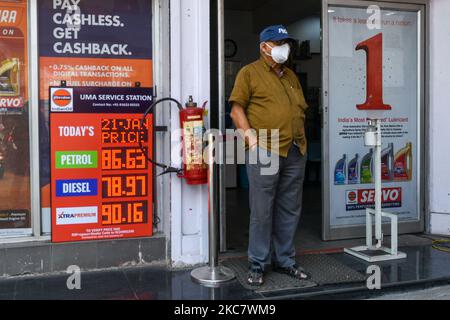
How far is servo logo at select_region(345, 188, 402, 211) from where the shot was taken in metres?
5.23

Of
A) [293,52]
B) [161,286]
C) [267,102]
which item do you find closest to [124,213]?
[161,286]

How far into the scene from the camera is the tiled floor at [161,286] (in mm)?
3656

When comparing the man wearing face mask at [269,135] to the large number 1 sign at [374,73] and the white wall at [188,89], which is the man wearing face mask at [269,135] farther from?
the large number 1 sign at [374,73]

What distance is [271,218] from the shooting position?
3930 mm

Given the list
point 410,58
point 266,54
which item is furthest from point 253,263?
point 410,58

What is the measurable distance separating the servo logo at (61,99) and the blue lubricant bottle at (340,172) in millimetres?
2666

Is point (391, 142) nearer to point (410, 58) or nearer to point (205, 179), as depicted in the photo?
point (410, 58)

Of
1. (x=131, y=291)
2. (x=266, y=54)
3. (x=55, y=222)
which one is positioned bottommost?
(x=131, y=291)

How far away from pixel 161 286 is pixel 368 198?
2507 mm

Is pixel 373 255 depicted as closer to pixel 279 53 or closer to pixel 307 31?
pixel 279 53

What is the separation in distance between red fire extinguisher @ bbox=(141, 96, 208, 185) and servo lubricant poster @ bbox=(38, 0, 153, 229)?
458 mm

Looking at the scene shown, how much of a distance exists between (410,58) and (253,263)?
2934mm

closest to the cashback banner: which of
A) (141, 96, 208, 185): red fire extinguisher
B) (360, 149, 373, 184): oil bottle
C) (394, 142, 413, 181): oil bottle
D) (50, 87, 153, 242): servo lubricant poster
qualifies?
(50, 87, 153, 242): servo lubricant poster

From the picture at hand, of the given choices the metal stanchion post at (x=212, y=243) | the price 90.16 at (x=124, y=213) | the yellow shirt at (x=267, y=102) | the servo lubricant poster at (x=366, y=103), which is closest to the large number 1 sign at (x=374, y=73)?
the servo lubricant poster at (x=366, y=103)
